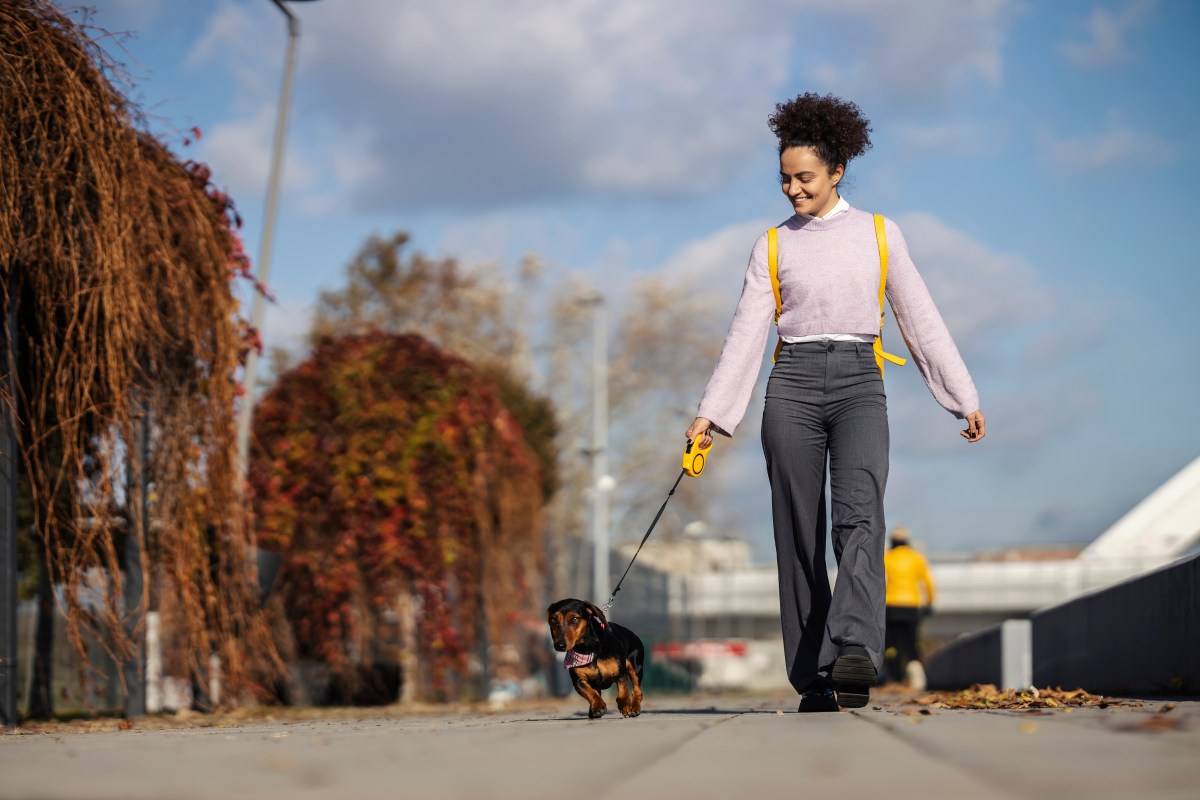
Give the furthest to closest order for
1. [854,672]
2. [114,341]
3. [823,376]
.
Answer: [114,341]
[823,376]
[854,672]

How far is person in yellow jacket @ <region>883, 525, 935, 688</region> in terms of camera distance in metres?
14.0

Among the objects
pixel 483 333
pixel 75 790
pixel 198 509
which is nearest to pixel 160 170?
pixel 198 509

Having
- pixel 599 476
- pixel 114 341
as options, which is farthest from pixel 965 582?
pixel 114 341

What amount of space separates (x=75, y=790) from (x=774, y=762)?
4.73ft

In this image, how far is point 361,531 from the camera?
51.8ft

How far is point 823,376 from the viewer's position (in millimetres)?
5789

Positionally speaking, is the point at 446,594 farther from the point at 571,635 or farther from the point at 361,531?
the point at 571,635

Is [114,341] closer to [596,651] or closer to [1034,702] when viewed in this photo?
[596,651]

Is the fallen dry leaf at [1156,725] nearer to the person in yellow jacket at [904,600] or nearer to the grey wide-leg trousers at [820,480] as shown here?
the grey wide-leg trousers at [820,480]

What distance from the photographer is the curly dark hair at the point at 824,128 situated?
19.7 feet

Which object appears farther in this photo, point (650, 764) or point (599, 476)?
point (599, 476)

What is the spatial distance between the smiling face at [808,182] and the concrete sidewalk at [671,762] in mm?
2109

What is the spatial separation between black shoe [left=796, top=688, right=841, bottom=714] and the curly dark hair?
→ 197 cm

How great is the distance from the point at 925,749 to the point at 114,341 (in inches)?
202
